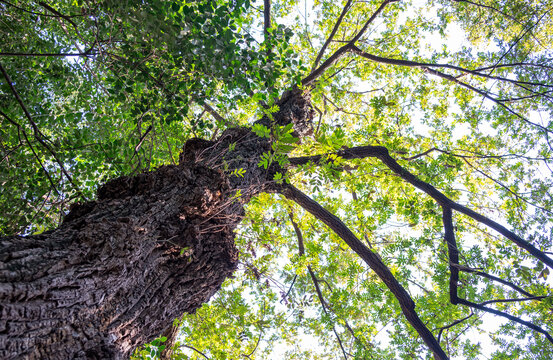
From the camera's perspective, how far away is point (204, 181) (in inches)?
104

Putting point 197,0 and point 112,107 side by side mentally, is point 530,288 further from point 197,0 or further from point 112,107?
point 112,107

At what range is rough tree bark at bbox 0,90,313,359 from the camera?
1317 millimetres

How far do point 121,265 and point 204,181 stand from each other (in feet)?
3.49

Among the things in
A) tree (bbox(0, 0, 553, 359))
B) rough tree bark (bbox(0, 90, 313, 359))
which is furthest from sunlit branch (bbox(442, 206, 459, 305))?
rough tree bark (bbox(0, 90, 313, 359))

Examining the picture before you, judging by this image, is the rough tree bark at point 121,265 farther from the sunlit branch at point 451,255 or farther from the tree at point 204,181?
the sunlit branch at point 451,255

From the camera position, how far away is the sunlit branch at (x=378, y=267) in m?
3.49

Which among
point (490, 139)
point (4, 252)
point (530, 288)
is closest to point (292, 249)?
point (530, 288)

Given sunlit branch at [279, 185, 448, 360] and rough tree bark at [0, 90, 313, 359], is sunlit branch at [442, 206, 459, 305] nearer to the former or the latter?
sunlit branch at [279, 185, 448, 360]

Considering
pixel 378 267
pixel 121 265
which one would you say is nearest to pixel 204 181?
pixel 121 265

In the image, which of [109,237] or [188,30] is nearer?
[109,237]

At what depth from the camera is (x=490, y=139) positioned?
651 centimetres

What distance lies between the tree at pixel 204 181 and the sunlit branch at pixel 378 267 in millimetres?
20

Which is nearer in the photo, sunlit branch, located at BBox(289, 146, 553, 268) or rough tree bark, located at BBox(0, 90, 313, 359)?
rough tree bark, located at BBox(0, 90, 313, 359)

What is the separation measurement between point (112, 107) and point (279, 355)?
551 centimetres
